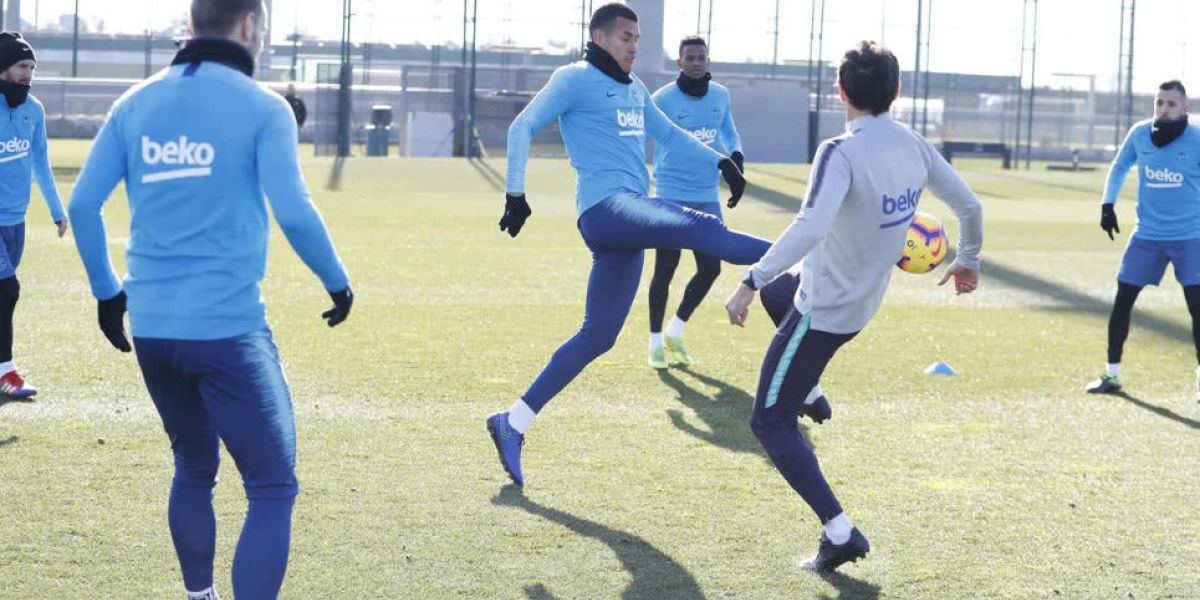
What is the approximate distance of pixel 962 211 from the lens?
209 inches

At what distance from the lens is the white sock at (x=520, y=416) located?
21.4 ft

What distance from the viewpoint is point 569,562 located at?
529 cm

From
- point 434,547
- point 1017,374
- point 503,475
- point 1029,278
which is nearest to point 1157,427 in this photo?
point 1017,374

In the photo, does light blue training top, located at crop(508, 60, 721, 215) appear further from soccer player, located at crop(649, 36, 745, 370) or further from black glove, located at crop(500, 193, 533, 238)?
soccer player, located at crop(649, 36, 745, 370)

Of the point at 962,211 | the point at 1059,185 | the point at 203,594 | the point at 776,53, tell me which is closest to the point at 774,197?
the point at 1059,185

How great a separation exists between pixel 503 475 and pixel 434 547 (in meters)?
1.18

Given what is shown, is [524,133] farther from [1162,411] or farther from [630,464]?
[1162,411]

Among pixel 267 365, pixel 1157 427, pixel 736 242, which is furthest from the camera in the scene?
pixel 1157 427

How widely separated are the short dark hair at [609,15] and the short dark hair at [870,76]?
1.77 metres

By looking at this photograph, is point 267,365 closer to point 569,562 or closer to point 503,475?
point 569,562

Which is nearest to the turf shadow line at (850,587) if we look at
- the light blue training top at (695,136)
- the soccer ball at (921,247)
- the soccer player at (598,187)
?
the soccer ball at (921,247)

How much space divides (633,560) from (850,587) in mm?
781

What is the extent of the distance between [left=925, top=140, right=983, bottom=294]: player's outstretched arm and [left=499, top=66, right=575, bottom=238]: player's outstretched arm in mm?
1854

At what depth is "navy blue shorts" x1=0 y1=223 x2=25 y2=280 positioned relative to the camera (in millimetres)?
8375
